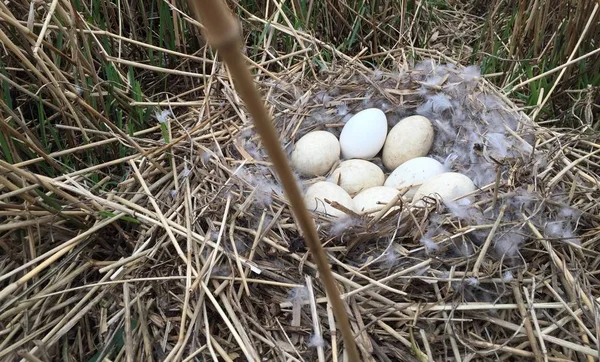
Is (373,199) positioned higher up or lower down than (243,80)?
lower down

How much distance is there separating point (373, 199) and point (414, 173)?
15 centimetres

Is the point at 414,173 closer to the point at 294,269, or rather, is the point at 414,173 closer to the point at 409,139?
the point at 409,139

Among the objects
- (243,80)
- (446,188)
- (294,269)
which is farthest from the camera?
(446,188)

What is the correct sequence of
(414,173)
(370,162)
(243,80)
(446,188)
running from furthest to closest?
(370,162) < (414,173) < (446,188) < (243,80)

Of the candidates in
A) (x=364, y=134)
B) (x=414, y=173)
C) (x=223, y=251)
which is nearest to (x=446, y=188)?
(x=414, y=173)

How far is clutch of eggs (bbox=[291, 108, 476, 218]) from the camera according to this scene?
44.0 inches

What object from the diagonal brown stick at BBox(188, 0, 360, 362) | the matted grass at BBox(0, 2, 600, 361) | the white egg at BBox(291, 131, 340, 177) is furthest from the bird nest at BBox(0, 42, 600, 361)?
the diagonal brown stick at BBox(188, 0, 360, 362)

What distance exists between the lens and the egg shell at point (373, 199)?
3.62ft

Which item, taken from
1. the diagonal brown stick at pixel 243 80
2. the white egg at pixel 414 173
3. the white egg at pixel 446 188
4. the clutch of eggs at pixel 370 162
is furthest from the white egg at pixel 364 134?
the diagonal brown stick at pixel 243 80

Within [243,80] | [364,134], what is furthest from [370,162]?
[243,80]

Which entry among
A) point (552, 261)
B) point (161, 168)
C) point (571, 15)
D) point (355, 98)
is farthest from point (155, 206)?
point (571, 15)

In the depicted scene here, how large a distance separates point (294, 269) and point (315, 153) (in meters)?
0.36

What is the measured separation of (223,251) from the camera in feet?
3.17

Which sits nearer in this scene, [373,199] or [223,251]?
[223,251]
